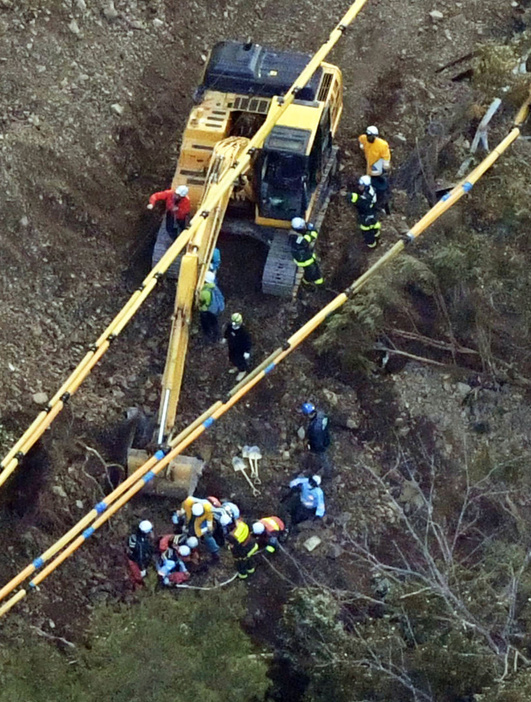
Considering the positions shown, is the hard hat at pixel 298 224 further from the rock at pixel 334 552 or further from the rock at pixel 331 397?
the rock at pixel 334 552

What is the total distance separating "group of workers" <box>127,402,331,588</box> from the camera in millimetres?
15156

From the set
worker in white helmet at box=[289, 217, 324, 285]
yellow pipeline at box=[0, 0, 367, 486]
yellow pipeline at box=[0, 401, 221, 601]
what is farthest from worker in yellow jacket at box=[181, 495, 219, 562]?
worker in white helmet at box=[289, 217, 324, 285]

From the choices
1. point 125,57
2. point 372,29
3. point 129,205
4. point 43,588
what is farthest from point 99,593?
point 372,29

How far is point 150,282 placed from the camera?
50.4ft

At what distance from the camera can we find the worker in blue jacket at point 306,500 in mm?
15789

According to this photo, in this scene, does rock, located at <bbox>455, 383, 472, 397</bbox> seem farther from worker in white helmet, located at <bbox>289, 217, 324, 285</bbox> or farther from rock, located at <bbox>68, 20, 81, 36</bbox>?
rock, located at <bbox>68, 20, 81, 36</bbox>

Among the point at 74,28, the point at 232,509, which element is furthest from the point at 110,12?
the point at 232,509

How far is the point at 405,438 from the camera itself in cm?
1727

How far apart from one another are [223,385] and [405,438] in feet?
9.71

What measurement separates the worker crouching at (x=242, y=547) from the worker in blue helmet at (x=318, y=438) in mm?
1739

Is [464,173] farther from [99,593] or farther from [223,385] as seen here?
[99,593]

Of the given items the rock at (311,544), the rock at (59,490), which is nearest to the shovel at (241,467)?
the rock at (311,544)

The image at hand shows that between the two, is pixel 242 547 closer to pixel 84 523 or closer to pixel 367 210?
pixel 84 523

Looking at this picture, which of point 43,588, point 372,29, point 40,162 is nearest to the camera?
point 43,588
